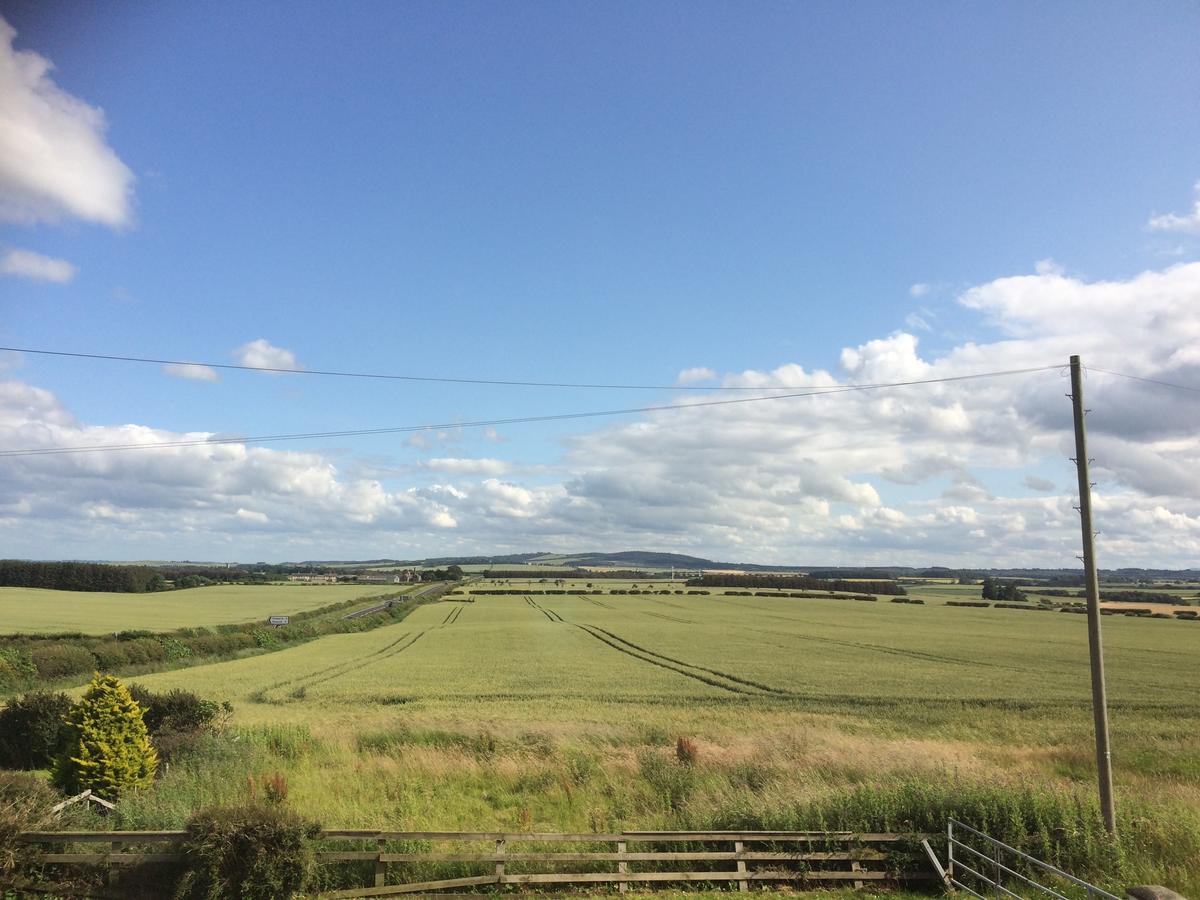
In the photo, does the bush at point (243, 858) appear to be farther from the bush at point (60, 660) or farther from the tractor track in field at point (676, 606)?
the tractor track in field at point (676, 606)

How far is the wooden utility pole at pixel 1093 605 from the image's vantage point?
1214cm

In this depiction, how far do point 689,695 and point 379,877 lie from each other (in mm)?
25613

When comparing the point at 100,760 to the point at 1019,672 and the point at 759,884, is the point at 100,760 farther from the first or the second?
the point at 1019,672

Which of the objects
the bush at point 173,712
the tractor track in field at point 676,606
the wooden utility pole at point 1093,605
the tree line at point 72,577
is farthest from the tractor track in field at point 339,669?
the tree line at point 72,577

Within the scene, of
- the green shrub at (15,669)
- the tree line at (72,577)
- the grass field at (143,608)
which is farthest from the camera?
the tree line at (72,577)

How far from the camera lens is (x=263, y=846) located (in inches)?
368

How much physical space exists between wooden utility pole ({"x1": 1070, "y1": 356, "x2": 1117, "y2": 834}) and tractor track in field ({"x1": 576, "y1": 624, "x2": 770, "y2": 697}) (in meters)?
22.4

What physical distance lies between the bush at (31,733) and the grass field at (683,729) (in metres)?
4.23

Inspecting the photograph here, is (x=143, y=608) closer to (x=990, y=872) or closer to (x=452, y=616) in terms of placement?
(x=452, y=616)

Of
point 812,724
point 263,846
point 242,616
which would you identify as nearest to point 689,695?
point 812,724

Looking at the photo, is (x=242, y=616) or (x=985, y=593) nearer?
(x=242, y=616)

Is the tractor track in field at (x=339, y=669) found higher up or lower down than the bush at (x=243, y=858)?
lower down

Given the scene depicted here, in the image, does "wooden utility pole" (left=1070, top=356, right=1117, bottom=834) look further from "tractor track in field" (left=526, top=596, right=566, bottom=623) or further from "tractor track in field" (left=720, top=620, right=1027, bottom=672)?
"tractor track in field" (left=526, top=596, right=566, bottom=623)

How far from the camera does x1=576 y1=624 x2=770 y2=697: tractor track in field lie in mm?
35875
